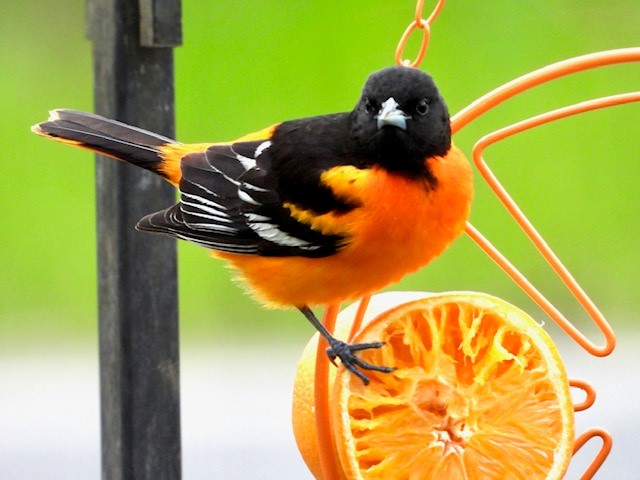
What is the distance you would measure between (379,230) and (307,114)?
330 centimetres

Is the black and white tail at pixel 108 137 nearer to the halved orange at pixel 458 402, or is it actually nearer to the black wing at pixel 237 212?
the black wing at pixel 237 212

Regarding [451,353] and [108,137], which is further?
[108,137]

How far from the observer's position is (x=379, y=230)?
2217 mm

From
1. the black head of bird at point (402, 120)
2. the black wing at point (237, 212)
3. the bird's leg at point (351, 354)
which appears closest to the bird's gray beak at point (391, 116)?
the black head of bird at point (402, 120)

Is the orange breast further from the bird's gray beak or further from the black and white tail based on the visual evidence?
the black and white tail

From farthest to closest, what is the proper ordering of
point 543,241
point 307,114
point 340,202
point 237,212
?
point 307,114, point 237,212, point 340,202, point 543,241

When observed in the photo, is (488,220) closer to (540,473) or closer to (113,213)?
(113,213)

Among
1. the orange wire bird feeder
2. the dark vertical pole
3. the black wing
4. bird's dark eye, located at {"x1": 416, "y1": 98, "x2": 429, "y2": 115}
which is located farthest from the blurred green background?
the orange wire bird feeder

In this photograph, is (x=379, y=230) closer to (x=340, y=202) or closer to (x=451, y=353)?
(x=340, y=202)

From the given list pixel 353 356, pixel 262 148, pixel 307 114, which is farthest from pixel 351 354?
pixel 307 114

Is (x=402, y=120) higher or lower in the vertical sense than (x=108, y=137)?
lower

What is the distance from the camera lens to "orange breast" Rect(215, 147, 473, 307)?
2.21 m

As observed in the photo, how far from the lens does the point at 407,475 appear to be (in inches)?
78.3

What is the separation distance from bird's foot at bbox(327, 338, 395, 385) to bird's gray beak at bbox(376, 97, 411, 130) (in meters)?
0.41
